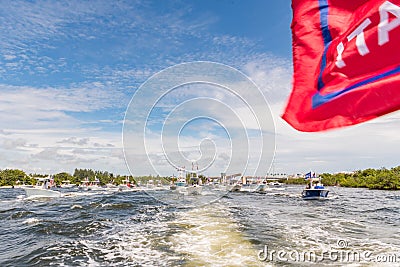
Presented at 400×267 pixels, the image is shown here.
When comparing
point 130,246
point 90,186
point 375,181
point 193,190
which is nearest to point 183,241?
point 130,246

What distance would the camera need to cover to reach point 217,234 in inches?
500

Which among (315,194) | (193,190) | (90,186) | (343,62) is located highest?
(343,62)

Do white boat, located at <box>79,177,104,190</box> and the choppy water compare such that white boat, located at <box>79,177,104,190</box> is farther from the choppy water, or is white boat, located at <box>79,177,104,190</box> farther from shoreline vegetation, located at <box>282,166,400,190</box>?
shoreline vegetation, located at <box>282,166,400,190</box>

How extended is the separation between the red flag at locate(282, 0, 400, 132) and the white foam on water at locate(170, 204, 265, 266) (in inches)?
262

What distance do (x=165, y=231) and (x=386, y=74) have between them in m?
12.4

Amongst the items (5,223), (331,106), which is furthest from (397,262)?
(5,223)

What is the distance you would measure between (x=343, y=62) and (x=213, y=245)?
925 cm

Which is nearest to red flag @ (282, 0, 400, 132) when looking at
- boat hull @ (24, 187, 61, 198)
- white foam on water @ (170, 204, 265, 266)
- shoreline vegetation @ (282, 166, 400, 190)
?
white foam on water @ (170, 204, 265, 266)

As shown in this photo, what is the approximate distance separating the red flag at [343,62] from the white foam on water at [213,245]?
21.9 feet

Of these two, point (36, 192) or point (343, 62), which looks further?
point (36, 192)

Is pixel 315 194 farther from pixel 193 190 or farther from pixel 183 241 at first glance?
pixel 183 241

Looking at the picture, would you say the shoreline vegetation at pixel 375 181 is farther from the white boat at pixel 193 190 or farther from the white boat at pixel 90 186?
the white boat at pixel 90 186

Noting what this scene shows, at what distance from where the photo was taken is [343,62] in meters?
3.04

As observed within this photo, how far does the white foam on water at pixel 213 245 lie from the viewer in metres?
8.78
